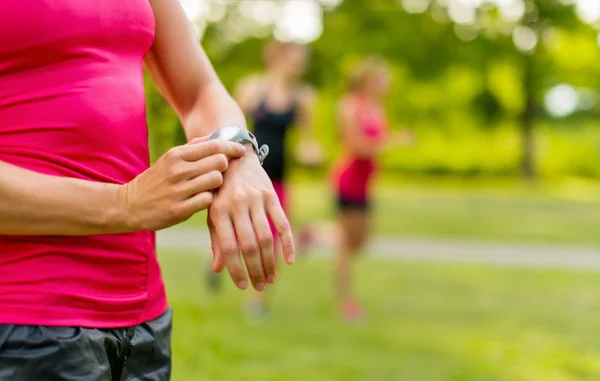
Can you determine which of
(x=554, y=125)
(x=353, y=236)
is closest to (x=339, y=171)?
(x=353, y=236)

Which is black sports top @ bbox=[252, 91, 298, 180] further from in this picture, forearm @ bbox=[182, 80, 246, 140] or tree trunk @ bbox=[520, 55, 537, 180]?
tree trunk @ bbox=[520, 55, 537, 180]

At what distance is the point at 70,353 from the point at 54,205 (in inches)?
10.1

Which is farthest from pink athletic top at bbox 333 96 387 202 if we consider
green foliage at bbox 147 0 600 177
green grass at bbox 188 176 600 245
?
green foliage at bbox 147 0 600 177

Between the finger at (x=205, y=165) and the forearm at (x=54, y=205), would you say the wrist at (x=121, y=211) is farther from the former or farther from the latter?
the finger at (x=205, y=165)

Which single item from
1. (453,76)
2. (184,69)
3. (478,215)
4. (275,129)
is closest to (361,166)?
(275,129)

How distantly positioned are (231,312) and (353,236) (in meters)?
1.19

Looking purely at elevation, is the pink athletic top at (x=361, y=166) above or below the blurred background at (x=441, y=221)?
above

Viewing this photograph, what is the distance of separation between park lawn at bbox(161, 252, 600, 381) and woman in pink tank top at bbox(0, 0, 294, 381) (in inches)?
139

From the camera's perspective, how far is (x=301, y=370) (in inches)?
203

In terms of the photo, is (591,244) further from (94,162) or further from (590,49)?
(590,49)

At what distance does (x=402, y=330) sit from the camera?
21.5 ft

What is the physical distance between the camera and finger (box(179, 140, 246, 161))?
51.5 inches

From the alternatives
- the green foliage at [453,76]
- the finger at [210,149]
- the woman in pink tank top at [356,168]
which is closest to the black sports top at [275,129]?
the woman in pink tank top at [356,168]

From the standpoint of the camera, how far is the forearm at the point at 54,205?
134 centimetres
